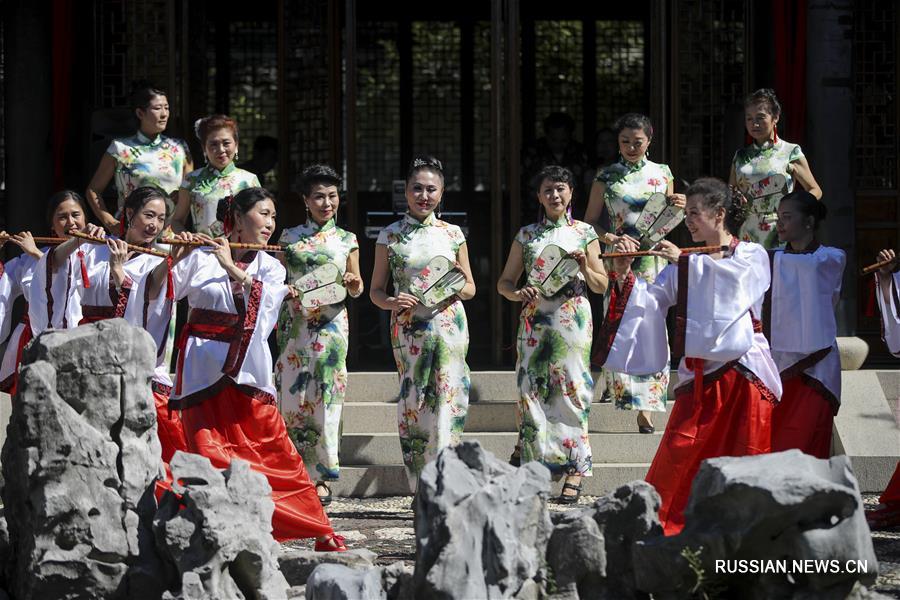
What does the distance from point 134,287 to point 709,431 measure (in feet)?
8.05

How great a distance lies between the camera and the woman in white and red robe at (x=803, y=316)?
6.63m

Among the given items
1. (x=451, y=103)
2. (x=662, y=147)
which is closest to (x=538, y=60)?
(x=451, y=103)

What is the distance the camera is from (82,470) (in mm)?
4695

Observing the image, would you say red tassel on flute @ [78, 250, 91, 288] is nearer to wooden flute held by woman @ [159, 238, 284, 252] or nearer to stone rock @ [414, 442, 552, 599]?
wooden flute held by woman @ [159, 238, 284, 252]

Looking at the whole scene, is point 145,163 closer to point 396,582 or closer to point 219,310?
point 219,310

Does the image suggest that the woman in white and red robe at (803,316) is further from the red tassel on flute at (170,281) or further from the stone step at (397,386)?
the red tassel on flute at (170,281)

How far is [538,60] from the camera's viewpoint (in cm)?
1243

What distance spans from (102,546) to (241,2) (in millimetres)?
8098

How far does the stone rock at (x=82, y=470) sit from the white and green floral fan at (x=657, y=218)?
11.0 feet

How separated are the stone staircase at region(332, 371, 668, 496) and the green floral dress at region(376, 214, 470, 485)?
37cm

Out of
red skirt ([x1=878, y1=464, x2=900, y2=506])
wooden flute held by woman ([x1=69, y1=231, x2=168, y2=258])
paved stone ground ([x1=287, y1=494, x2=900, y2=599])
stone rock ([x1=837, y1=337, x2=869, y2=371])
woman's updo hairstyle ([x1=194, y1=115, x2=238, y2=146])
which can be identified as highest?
woman's updo hairstyle ([x1=194, y1=115, x2=238, y2=146])

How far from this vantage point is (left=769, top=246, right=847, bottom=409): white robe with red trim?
21.8 feet

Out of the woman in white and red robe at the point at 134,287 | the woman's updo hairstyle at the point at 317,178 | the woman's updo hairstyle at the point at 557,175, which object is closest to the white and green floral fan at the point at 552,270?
the woman's updo hairstyle at the point at 557,175

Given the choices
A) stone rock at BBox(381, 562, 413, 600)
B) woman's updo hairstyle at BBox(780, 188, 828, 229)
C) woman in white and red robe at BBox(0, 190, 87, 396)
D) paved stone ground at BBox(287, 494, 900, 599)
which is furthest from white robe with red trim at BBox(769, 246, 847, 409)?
woman in white and red robe at BBox(0, 190, 87, 396)
